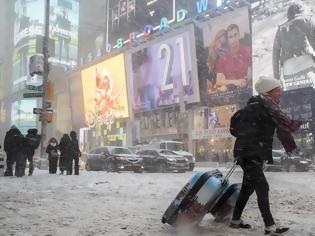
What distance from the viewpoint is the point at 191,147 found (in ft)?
153

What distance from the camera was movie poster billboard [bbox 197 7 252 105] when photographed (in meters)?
41.3

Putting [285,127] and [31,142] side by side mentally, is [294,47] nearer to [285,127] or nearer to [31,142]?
[31,142]

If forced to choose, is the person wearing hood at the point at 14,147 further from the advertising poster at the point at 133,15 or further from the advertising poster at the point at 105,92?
the advertising poster at the point at 133,15

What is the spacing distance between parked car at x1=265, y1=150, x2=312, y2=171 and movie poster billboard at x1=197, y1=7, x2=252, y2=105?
53.6 feet

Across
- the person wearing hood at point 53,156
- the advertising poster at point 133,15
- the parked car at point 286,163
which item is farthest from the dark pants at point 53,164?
the advertising poster at point 133,15

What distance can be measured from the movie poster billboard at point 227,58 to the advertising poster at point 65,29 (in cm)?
5711

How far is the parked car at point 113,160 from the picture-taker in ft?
73.1

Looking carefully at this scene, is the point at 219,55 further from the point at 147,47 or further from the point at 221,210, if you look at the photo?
the point at 221,210

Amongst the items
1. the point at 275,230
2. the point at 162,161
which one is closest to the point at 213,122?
the point at 162,161

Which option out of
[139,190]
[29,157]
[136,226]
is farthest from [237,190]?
[29,157]

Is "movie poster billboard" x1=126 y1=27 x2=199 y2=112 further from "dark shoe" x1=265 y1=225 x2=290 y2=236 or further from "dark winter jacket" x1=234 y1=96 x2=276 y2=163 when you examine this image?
"dark shoe" x1=265 y1=225 x2=290 y2=236

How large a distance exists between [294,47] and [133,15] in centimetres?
2917

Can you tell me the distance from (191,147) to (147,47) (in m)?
12.8

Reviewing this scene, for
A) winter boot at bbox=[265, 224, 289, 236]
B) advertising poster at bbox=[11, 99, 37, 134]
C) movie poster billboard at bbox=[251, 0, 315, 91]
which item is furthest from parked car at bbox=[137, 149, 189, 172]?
advertising poster at bbox=[11, 99, 37, 134]
